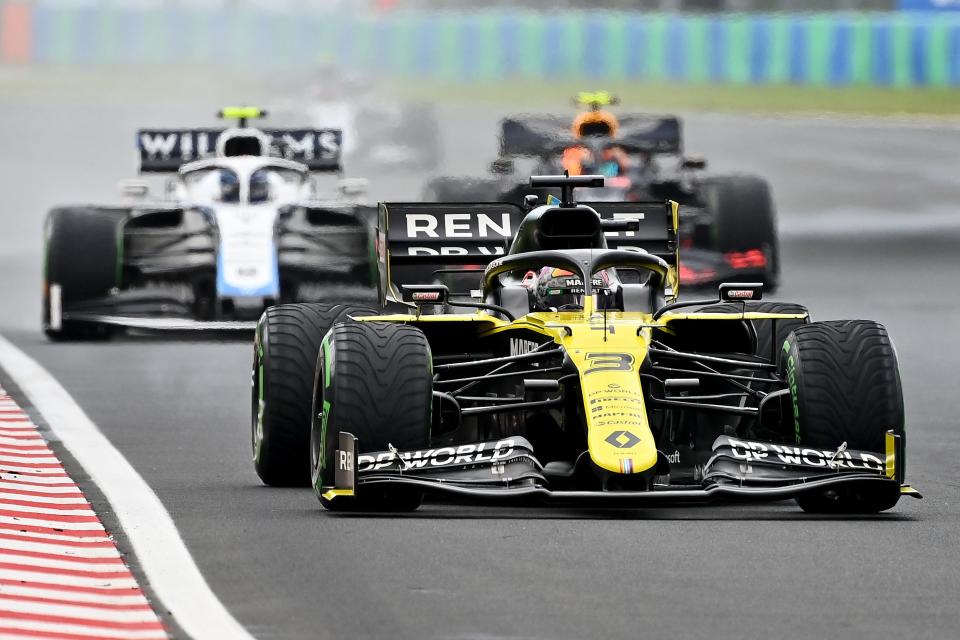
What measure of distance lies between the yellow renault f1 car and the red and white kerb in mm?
1077

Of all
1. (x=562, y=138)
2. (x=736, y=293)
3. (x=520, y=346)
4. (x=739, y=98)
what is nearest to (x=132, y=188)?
(x=562, y=138)

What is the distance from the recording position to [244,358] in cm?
1964

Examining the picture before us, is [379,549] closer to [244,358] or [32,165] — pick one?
[244,358]

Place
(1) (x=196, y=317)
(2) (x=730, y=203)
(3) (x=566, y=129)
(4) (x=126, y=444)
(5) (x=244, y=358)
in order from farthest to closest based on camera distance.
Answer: (3) (x=566, y=129), (2) (x=730, y=203), (1) (x=196, y=317), (5) (x=244, y=358), (4) (x=126, y=444)

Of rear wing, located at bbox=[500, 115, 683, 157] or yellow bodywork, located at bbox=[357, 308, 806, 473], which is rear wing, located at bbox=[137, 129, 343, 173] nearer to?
rear wing, located at bbox=[500, 115, 683, 157]

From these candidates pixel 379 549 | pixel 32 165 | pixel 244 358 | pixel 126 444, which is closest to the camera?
pixel 379 549

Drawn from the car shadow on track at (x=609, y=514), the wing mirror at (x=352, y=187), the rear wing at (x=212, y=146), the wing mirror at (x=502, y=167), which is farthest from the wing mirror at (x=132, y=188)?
the car shadow on track at (x=609, y=514)

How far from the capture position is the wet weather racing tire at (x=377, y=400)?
33.6ft

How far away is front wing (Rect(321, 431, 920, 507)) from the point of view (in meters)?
10.1

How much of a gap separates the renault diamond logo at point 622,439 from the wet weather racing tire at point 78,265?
39.4 ft

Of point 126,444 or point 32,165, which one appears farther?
point 32,165

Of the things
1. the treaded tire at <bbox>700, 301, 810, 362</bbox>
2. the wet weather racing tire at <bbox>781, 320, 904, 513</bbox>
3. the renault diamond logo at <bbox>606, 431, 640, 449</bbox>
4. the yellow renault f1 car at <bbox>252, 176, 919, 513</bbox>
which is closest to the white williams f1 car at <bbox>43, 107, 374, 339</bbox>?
the treaded tire at <bbox>700, 301, 810, 362</bbox>

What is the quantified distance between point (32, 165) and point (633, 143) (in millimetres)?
21686

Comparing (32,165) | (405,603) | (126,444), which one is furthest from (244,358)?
(32,165)
